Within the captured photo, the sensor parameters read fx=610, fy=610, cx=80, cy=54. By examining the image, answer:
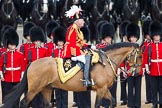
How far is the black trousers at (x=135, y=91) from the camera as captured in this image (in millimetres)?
10531

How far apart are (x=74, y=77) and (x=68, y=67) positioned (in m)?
0.18

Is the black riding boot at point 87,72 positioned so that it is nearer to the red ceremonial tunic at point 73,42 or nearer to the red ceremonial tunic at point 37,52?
the red ceremonial tunic at point 73,42

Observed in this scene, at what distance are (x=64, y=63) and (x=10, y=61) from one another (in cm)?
125

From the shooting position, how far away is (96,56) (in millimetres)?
9359

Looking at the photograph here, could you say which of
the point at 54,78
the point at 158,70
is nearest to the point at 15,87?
the point at 54,78

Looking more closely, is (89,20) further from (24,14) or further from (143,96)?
(143,96)

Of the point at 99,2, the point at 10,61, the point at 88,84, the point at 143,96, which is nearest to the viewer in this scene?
the point at 88,84

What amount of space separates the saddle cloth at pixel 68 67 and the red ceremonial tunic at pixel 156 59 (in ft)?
4.60

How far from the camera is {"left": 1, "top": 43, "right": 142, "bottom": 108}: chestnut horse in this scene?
9.29 meters

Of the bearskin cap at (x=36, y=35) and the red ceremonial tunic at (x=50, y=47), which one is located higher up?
the bearskin cap at (x=36, y=35)

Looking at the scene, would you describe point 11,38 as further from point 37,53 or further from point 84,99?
point 84,99

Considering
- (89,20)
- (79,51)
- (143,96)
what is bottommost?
(143,96)

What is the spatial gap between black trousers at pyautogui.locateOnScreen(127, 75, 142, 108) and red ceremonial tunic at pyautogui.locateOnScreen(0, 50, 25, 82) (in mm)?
1934

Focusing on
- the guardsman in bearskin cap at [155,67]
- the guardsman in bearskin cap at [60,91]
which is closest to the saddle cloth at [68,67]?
the guardsman in bearskin cap at [60,91]
